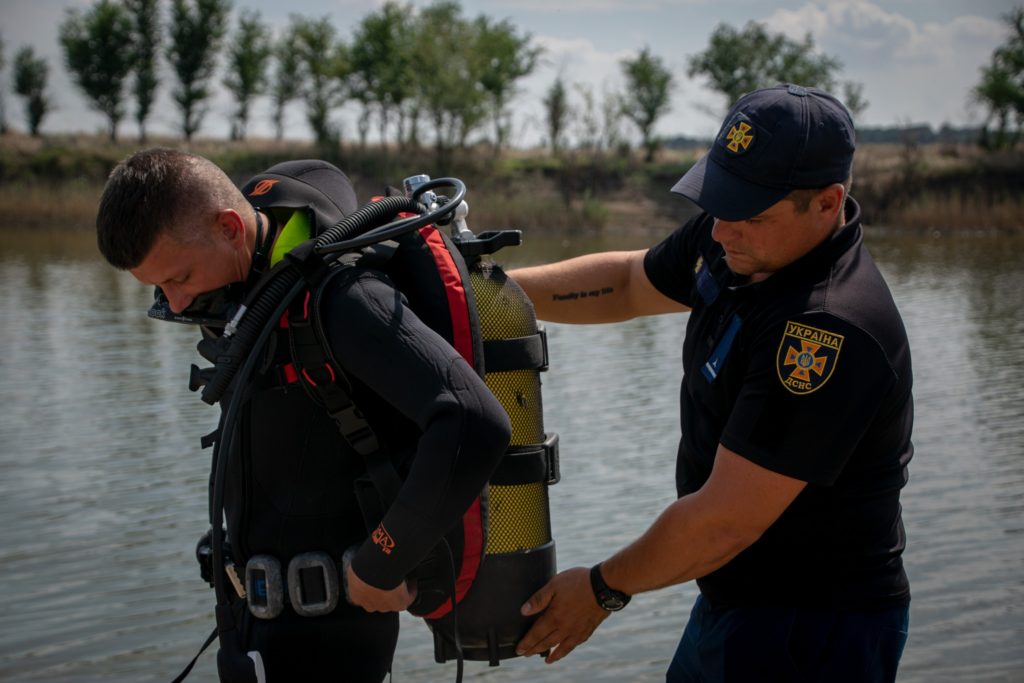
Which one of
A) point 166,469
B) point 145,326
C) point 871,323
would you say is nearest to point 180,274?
point 871,323

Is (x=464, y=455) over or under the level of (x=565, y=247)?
over

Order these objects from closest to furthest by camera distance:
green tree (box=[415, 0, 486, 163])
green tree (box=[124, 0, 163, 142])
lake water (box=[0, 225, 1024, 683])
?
1. lake water (box=[0, 225, 1024, 683])
2. green tree (box=[415, 0, 486, 163])
3. green tree (box=[124, 0, 163, 142])

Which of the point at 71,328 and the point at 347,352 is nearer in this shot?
the point at 347,352

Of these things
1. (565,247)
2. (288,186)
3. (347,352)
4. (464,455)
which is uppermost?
(288,186)

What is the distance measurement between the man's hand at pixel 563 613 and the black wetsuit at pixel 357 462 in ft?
1.17

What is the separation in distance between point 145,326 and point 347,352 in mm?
12511

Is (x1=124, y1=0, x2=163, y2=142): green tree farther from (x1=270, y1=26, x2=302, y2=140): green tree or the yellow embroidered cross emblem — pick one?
the yellow embroidered cross emblem

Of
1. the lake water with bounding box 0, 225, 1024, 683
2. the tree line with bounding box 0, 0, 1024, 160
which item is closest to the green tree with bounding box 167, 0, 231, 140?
the tree line with bounding box 0, 0, 1024, 160

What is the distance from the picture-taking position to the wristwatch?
2463mm

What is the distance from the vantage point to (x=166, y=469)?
776 centimetres

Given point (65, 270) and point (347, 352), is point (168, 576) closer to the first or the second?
point (347, 352)

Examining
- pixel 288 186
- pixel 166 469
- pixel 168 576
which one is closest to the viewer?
pixel 288 186

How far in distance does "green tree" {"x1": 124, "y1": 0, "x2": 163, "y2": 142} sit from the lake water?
43.6 m

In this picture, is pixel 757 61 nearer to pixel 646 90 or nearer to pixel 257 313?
pixel 646 90
